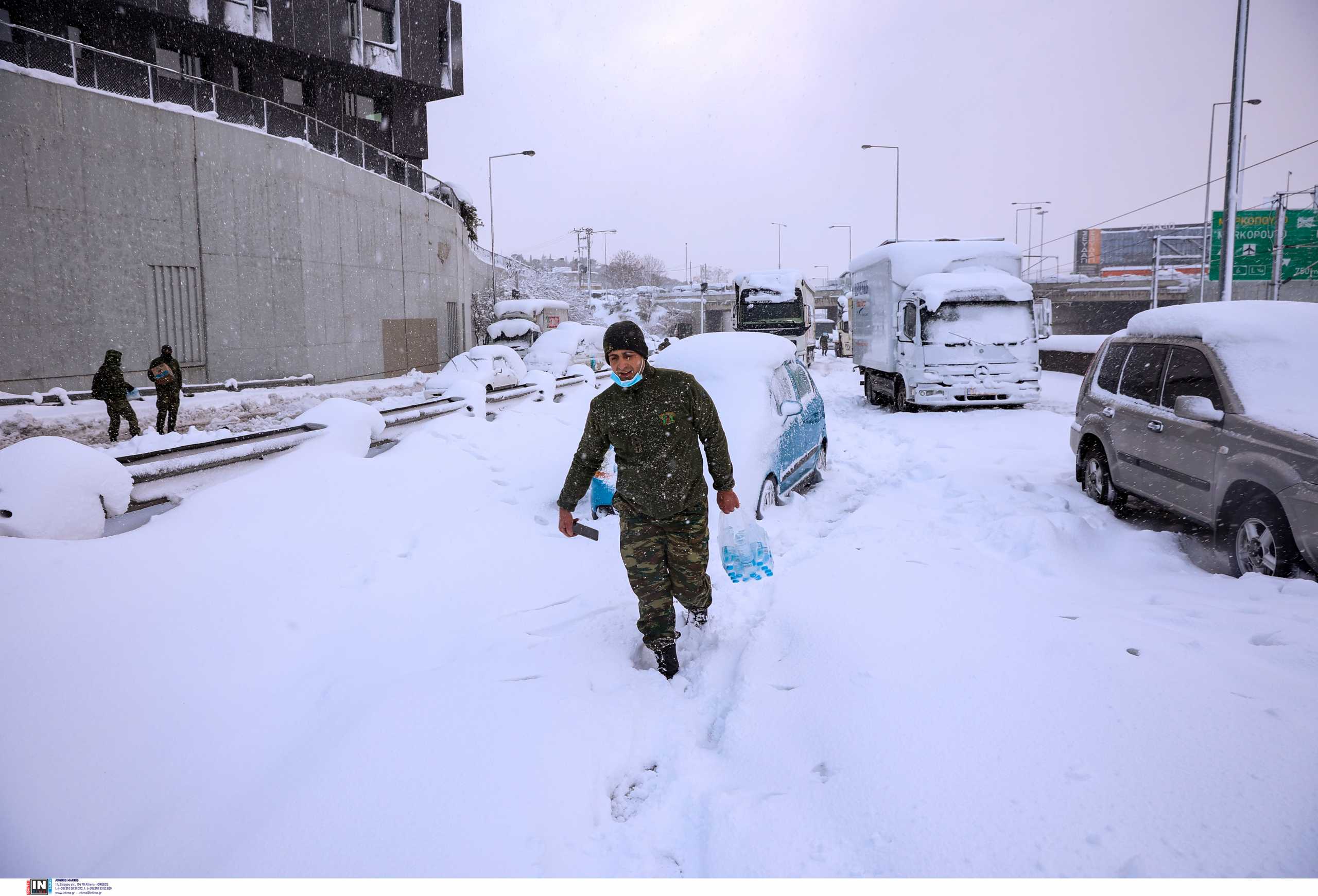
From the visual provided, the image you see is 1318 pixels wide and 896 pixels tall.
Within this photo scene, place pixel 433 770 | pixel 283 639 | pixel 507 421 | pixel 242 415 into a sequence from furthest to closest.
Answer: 1. pixel 242 415
2. pixel 507 421
3. pixel 283 639
4. pixel 433 770

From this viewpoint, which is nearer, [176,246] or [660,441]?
[660,441]

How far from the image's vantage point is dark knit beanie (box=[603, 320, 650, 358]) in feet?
12.6

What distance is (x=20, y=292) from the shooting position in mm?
14688

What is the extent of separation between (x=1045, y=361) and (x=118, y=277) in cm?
2817

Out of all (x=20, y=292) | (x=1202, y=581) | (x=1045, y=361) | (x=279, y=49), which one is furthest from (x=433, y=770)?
(x=279, y=49)

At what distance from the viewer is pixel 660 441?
3.92 metres

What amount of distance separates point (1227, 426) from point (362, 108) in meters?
37.0

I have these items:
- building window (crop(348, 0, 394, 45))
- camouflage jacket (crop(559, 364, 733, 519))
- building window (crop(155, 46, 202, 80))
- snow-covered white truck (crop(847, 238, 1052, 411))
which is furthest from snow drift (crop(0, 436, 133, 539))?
building window (crop(348, 0, 394, 45))

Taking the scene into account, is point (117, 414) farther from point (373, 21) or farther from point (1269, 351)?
point (373, 21)

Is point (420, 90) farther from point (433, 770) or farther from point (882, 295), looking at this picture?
point (433, 770)

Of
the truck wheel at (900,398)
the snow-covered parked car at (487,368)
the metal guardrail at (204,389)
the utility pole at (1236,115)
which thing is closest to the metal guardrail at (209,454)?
the snow-covered parked car at (487,368)

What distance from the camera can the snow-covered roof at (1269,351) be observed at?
5207 millimetres

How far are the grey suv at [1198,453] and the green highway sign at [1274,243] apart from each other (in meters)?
34.0

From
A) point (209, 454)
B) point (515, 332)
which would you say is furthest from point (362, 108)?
point (209, 454)
